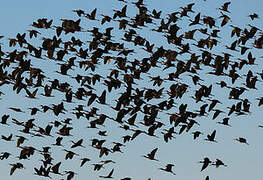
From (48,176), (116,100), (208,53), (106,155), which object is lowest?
(48,176)

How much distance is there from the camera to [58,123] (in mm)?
59219

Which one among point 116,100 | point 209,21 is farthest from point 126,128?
point 209,21

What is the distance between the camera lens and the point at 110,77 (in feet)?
184

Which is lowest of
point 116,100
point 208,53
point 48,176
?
point 48,176

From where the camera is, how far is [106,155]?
58.5m

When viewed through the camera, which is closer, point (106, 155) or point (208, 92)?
point (208, 92)

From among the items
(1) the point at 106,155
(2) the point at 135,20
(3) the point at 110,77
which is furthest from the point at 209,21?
(1) the point at 106,155

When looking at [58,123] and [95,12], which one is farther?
[58,123]

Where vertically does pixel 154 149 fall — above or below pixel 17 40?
below

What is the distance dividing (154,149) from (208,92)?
773 centimetres

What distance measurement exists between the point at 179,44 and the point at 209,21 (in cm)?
395

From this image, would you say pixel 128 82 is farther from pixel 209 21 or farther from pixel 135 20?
pixel 209 21

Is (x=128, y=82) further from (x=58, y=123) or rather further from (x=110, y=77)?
(x=58, y=123)

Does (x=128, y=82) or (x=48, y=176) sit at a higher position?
(x=128, y=82)
